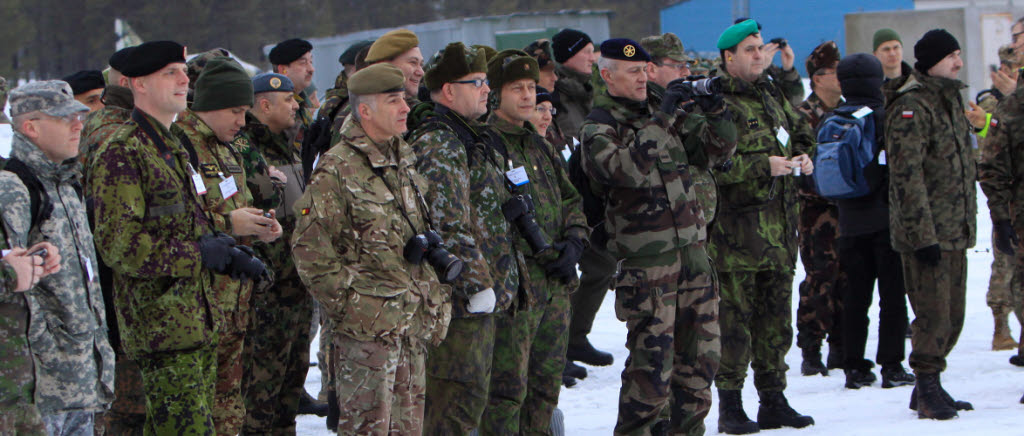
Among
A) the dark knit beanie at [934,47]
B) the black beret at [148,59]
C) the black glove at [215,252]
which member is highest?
the black beret at [148,59]

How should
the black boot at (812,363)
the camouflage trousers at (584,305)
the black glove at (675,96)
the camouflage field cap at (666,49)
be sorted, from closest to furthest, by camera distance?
the black glove at (675,96) < the camouflage field cap at (666,49) < the black boot at (812,363) < the camouflage trousers at (584,305)

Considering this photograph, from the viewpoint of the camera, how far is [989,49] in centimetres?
2500

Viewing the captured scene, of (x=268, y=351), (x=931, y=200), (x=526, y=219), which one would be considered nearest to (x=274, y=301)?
(x=268, y=351)

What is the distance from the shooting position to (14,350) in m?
3.94

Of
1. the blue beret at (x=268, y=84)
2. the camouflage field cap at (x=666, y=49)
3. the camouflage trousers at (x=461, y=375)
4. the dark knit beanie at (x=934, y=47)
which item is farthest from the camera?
the camouflage field cap at (x=666, y=49)

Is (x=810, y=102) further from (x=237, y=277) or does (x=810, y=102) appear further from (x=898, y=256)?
(x=237, y=277)

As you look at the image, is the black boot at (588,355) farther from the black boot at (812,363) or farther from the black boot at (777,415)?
the black boot at (777,415)

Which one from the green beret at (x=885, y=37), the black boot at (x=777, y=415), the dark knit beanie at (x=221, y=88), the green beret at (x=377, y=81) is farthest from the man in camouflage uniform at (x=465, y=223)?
the green beret at (x=885, y=37)

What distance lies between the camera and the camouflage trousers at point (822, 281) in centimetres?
791

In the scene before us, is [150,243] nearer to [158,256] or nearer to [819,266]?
[158,256]

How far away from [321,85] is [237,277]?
18.1 metres

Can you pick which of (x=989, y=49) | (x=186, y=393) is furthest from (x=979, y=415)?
(x=989, y=49)

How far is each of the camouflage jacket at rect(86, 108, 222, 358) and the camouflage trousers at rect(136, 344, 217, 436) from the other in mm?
58

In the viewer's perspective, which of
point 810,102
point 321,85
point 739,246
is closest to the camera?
point 739,246
